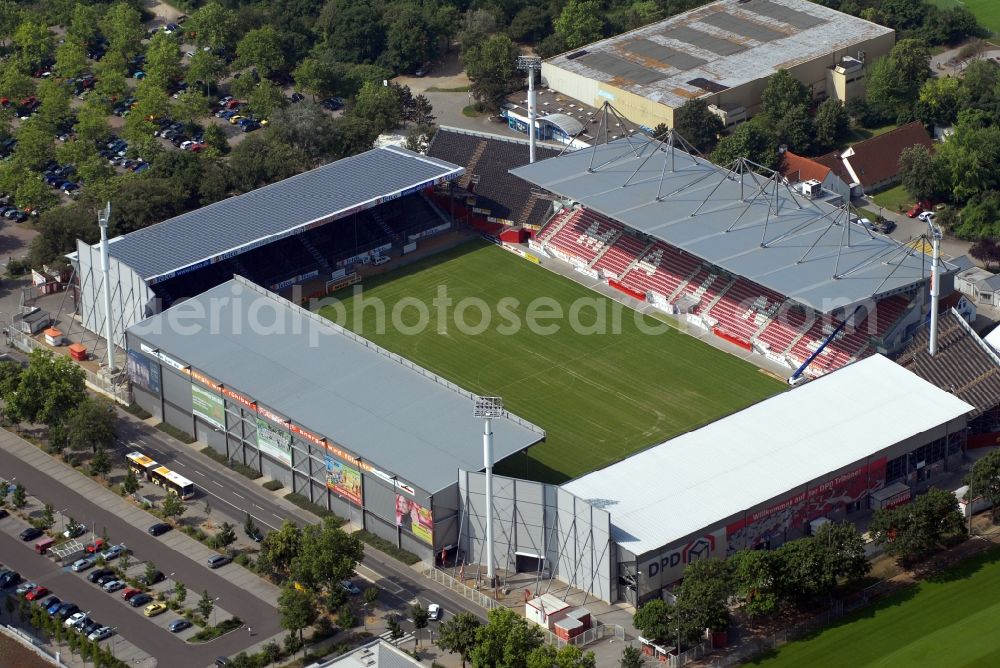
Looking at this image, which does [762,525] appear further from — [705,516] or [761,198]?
[761,198]

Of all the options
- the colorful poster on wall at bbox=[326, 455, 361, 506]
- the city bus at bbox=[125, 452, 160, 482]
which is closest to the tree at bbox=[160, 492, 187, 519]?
the city bus at bbox=[125, 452, 160, 482]

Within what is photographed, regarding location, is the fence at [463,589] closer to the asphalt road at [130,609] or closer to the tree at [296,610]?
the tree at [296,610]

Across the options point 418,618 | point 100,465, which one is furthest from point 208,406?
point 418,618

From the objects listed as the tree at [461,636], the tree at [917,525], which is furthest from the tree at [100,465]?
the tree at [917,525]

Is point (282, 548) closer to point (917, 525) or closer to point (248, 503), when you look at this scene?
point (248, 503)

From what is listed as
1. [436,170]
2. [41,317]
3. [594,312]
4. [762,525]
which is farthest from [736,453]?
[41,317]

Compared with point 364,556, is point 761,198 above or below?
above

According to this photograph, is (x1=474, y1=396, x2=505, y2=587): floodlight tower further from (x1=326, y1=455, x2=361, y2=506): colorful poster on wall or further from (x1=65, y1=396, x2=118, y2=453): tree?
(x1=65, y1=396, x2=118, y2=453): tree
